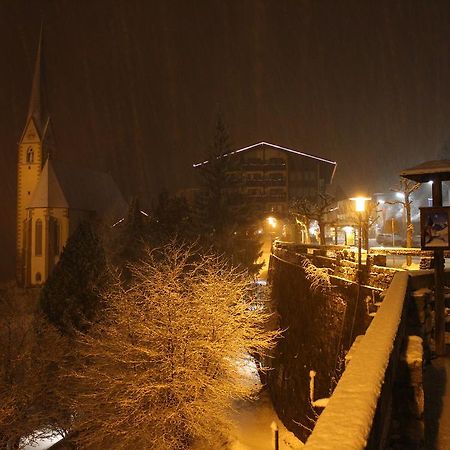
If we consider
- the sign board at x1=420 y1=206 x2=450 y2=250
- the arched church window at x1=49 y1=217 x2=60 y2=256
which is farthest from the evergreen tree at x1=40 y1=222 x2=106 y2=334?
the arched church window at x1=49 y1=217 x2=60 y2=256

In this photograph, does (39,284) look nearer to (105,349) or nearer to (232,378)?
(105,349)

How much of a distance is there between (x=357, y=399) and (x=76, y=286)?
28.7 meters

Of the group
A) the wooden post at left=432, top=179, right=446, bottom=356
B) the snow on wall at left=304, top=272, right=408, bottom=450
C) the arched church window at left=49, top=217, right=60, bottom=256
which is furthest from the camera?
the arched church window at left=49, top=217, right=60, bottom=256

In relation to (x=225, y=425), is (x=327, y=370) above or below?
above

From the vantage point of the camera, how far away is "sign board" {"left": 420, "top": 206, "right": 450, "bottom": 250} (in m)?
8.22

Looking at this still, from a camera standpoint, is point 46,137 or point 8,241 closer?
point 46,137

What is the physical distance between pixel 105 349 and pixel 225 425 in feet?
20.2

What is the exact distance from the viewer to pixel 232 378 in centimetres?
1759

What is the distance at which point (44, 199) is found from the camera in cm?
5847

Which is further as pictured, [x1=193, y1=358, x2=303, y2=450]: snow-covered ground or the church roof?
the church roof

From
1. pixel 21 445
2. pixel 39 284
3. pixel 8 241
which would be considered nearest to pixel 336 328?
pixel 21 445

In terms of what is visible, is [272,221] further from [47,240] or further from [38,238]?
[38,238]

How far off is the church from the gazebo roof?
52403 millimetres

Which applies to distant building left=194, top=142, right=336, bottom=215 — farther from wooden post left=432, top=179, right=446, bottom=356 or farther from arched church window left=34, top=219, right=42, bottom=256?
wooden post left=432, top=179, right=446, bottom=356
